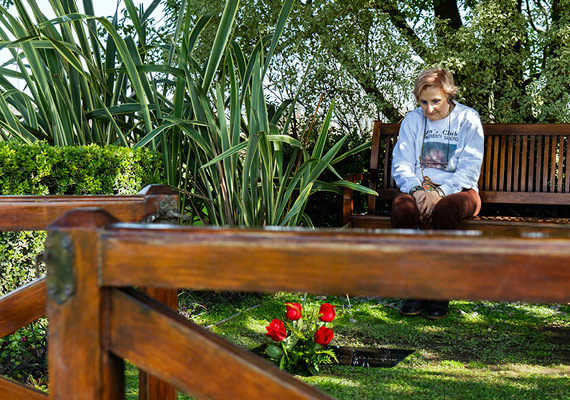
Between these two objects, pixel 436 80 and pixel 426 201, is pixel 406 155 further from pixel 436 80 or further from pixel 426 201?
pixel 436 80

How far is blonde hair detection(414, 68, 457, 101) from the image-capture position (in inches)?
143

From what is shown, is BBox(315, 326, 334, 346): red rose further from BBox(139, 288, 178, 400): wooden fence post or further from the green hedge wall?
BBox(139, 288, 178, 400): wooden fence post

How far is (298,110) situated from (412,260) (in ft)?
16.3

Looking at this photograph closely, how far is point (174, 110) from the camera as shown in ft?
11.3

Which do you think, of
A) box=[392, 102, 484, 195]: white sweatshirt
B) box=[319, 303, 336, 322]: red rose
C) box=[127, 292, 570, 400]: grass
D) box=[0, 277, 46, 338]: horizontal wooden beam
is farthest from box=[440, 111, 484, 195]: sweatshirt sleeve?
box=[0, 277, 46, 338]: horizontal wooden beam

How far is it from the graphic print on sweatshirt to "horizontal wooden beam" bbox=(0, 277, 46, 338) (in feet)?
9.63

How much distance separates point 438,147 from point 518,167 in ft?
2.28

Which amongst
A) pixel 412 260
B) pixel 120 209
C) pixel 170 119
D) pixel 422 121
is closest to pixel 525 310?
pixel 422 121

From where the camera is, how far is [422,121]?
385cm

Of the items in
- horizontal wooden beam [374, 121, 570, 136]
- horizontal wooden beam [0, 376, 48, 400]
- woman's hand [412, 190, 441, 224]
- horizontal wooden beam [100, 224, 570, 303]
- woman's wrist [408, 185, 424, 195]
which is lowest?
horizontal wooden beam [0, 376, 48, 400]

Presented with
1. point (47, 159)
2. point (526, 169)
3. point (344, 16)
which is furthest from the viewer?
point (344, 16)

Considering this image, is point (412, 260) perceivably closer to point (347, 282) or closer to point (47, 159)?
point (347, 282)

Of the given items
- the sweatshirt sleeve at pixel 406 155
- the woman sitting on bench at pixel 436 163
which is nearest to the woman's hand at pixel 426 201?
the woman sitting on bench at pixel 436 163

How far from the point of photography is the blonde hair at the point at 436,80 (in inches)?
143
